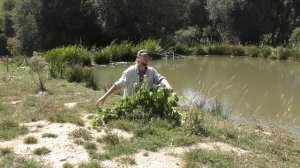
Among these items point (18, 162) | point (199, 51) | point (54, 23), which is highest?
point (54, 23)

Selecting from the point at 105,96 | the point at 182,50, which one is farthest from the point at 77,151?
the point at 182,50

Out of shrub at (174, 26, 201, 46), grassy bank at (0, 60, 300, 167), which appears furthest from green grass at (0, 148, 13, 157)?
shrub at (174, 26, 201, 46)

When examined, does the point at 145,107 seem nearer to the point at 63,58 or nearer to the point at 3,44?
the point at 63,58

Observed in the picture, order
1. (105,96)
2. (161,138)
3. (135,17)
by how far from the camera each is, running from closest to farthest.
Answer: (161,138) → (105,96) → (135,17)

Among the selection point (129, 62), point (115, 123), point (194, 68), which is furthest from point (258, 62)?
point (115, 123)

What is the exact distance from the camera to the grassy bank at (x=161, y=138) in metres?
4.68

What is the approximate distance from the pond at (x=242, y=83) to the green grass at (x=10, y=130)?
3.91 metres

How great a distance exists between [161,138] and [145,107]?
2.77 ft

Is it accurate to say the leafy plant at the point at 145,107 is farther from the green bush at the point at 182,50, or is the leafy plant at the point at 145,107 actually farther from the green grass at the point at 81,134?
the green bush at the point at 182,50

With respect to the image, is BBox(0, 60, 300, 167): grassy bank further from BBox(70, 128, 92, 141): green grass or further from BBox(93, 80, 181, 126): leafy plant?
BBox(93, 80, 181, 126): leafy plant

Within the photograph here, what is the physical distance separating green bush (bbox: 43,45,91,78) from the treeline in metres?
7.42

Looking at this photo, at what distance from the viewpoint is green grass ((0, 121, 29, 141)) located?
5289mm

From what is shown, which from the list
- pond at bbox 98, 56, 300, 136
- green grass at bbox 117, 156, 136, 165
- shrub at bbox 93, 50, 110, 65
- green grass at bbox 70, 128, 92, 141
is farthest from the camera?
shrub at bbox 93, 50, 110, 65

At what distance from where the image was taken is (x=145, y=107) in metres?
6.04
